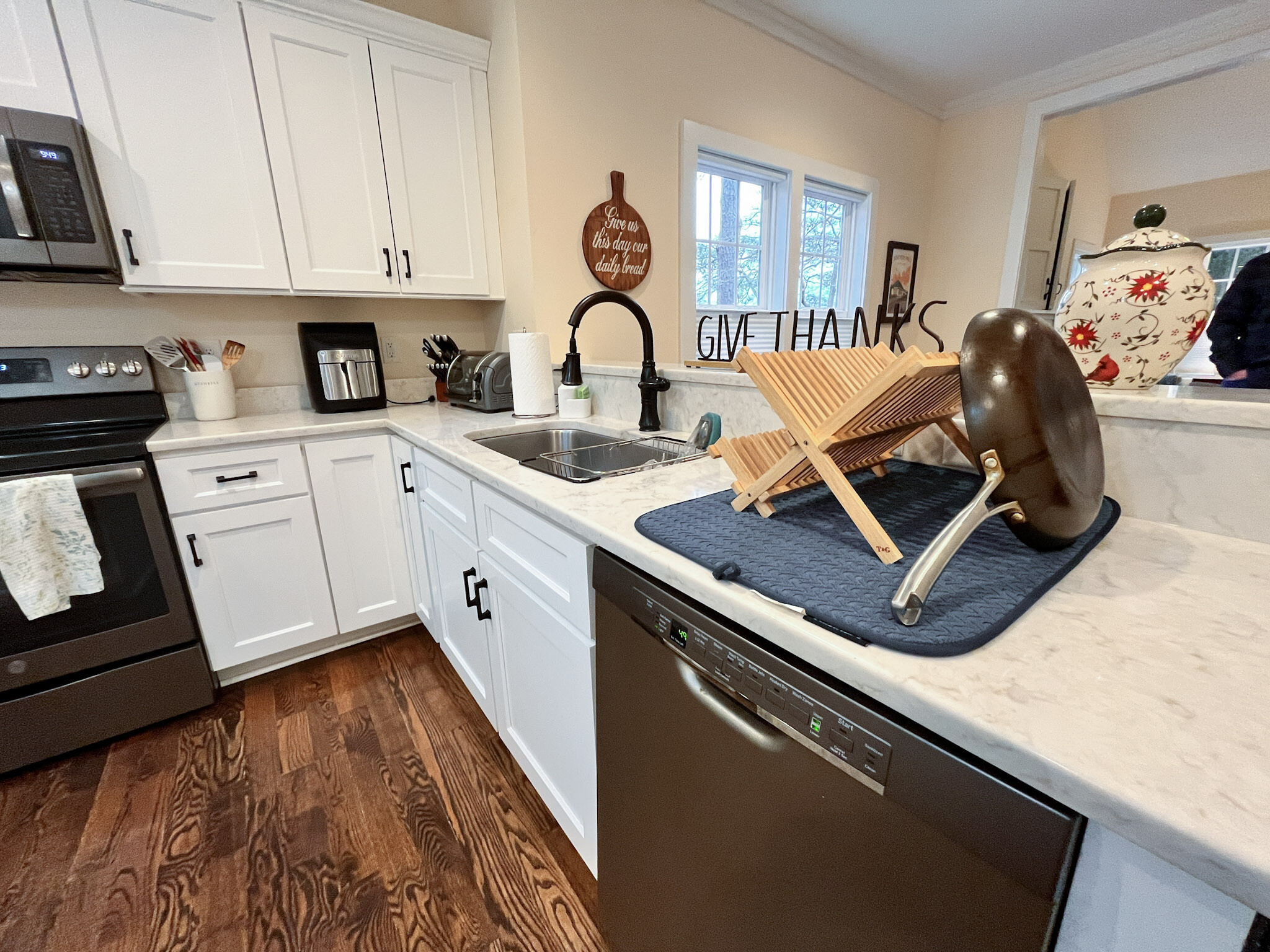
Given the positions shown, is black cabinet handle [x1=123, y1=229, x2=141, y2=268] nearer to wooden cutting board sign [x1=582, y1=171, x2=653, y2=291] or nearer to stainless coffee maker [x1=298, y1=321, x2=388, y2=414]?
stainless coffee maker [x1=298, y1=321, x2=388, y2=414]

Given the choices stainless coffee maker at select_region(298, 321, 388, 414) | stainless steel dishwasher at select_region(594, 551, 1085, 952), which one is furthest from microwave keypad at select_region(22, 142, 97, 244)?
stainless steel dishwasher at select_region(594, 551, 1085, 952)

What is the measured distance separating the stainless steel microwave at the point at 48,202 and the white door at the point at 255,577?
0.81m

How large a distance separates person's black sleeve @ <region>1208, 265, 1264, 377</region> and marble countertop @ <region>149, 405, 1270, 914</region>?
85 centimetres

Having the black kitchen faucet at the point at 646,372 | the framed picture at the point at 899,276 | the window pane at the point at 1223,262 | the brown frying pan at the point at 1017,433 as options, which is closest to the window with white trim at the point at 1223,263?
the window pane at the point at 1223,262

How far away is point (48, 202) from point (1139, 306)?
2540 mm

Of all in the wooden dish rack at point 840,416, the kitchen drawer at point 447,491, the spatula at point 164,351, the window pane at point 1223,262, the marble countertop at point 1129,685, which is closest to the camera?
the marble countertop at point 1129,685

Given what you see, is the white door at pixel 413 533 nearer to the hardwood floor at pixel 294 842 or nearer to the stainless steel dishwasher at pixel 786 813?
the hardwood floor at pixel 294 842

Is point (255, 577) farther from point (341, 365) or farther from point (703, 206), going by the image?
point (703, 206)

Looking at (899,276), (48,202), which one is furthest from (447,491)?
(899,276)

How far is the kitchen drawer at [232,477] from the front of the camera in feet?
4.98

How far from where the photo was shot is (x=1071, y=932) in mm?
369

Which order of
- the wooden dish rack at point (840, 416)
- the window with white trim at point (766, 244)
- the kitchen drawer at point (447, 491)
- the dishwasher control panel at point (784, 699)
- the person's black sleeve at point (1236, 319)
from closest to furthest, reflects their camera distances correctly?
the dishwasher control panel at point (784, 699), the wooden dish rack at point (840, 416), the person's black sleeve at point (1236, 319), the kitchen drawer at point (447, 491), the window with white trim at point (766, 244)

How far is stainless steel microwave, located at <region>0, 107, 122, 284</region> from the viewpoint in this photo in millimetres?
1354

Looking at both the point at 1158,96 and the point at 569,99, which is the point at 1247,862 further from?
the point at 1158,96
